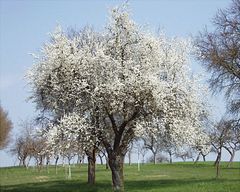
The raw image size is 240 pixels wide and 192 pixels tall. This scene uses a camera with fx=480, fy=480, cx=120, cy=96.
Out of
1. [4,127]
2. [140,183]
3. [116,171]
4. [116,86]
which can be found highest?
[4,127]

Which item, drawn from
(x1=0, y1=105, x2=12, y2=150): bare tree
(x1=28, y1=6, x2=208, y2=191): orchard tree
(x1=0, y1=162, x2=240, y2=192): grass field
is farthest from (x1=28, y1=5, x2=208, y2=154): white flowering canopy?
(x1=0, y1=105, x2=12, y2=150): bare tree

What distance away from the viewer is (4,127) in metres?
79.4

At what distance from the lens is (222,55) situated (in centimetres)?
3353

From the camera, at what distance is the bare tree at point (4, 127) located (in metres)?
78.8

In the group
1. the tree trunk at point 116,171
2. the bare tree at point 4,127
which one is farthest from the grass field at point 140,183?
the bare tree at point 4,127

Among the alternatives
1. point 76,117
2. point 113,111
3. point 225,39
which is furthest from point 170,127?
point 225,39

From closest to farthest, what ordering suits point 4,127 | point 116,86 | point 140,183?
point 116,86 → point 140,183 → point 4,127

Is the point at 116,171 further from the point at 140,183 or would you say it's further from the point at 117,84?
the point at 140,183

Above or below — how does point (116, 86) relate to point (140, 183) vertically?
above

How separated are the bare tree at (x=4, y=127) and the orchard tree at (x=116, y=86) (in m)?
48.9

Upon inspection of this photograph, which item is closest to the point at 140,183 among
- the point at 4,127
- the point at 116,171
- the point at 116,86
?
the point at 116,171

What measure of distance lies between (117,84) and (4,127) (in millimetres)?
54343

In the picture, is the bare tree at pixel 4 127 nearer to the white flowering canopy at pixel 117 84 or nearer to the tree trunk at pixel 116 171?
the white flowering canopy at pixel 117 84

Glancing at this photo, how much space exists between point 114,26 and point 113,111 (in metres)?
5.58
